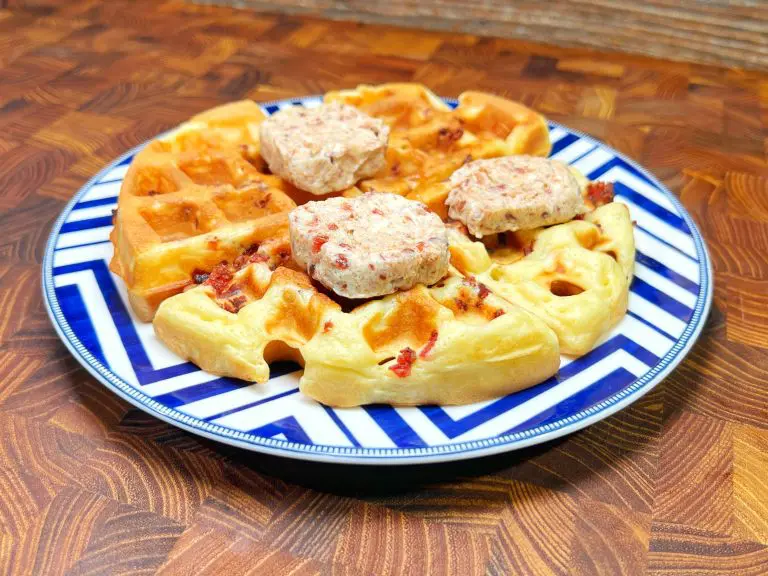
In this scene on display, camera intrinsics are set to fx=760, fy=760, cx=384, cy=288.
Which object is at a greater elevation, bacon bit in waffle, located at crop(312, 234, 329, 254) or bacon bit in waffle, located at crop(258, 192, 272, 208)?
bacon bit in waffle, located at crop(312, 234, 329, 254)

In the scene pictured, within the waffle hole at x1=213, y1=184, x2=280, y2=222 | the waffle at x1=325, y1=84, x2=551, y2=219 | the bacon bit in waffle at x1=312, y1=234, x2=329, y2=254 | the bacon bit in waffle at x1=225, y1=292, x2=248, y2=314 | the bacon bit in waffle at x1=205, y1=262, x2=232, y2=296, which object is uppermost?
the bacon bit in waffle at x1=312, y1=234, x2=329, y2=254

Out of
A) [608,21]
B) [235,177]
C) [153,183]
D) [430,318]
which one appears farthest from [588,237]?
[608,21]

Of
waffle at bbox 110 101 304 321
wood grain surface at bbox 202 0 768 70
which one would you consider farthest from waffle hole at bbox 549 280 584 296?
wood grain surface at bbox 202 0 768 70

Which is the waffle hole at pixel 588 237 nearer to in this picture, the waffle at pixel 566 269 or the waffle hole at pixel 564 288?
the waffle at pixel 566 269

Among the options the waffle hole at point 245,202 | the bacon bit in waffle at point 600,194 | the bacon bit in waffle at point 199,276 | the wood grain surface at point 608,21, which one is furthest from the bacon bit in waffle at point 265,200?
the wood grain surface at point 608,21

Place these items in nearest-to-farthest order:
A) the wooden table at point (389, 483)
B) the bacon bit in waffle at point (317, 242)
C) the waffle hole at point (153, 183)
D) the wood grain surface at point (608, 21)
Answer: the wooden table at point (389, 483)
the bacon bit in waffle at point (317, 242)
the waffle hole at point (153, 183)
the wood grain surface at point (608, 21)

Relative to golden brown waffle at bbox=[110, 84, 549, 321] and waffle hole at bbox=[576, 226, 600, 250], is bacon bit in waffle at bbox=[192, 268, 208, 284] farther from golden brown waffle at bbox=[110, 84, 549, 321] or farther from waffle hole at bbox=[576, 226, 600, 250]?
waffle hole at bbox=[576, 226, 600, 250]

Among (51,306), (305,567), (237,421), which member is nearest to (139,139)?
(51,306)
